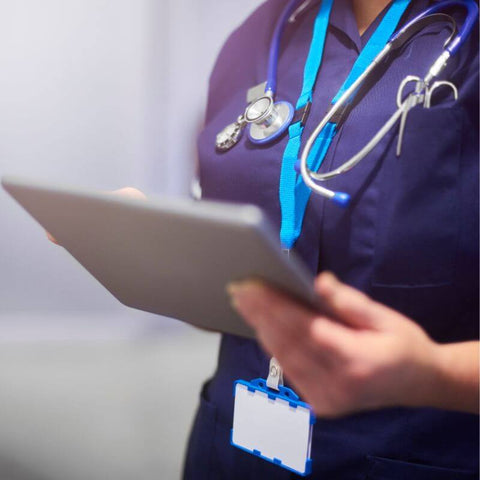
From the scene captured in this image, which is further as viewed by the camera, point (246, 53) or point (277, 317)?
point (246, 53)

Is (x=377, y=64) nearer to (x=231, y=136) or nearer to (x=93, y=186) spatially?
(x=231, y=136)

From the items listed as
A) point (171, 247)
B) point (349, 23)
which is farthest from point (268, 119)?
point (171, 247)

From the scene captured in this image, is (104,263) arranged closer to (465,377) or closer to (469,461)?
(465,377)

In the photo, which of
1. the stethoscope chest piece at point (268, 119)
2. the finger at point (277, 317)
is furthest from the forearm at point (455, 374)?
the stethoscope chest piece at point (268, 119)

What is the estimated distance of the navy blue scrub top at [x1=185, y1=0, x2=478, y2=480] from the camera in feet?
1.80

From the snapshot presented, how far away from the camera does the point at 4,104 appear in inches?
48.2

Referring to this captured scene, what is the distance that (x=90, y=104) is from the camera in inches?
52.5

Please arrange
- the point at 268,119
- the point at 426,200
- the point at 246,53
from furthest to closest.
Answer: the point at 246,53
the point at 268,119
the point at 426,200

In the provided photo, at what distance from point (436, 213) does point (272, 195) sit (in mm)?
218

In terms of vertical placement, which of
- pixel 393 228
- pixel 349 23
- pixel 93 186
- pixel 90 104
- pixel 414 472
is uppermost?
pixel 90 104

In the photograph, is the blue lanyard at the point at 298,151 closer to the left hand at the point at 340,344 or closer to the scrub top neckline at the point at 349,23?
the scrub top neckline at the point at 349,23

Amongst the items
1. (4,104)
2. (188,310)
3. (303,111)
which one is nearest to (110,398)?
(4,104)

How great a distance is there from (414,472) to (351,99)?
0.47m

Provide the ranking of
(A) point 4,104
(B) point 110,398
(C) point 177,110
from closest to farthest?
(A) point 4,104
(B) point 110,398
(C) point 177,110
